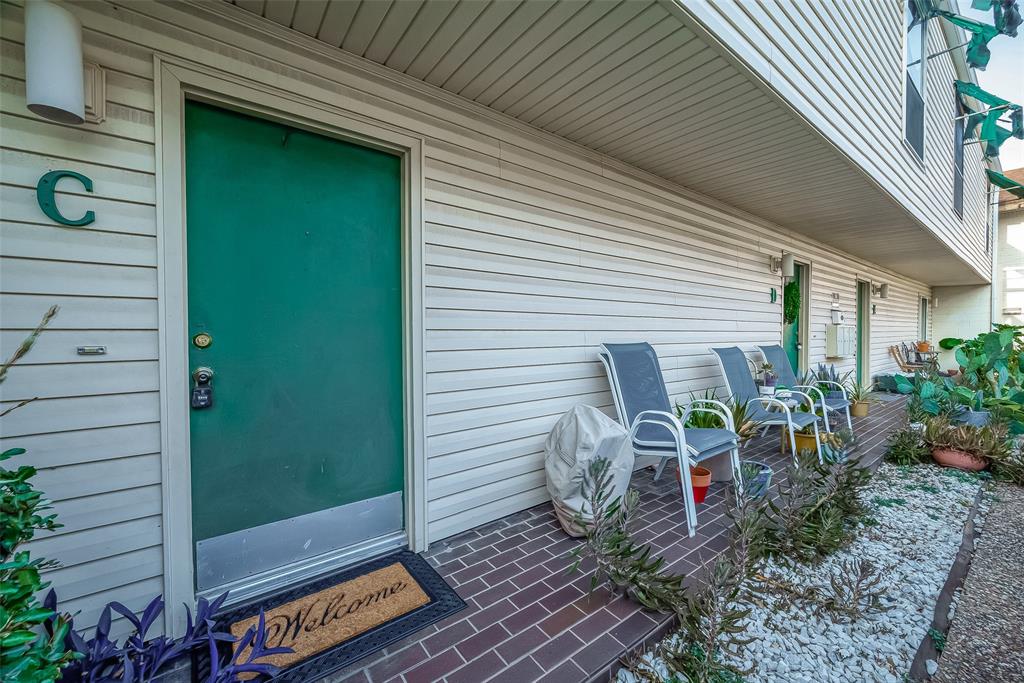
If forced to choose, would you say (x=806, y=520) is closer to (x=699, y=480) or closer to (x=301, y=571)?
(x=699, y=480)

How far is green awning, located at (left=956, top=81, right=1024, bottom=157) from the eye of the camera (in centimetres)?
743

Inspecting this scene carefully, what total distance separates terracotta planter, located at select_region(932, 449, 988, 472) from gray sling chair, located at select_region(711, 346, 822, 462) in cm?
112

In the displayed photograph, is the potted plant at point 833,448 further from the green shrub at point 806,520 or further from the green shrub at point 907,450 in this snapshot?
the green shrub at point 806,520

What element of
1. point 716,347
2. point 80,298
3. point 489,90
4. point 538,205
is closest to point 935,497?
point 716,347

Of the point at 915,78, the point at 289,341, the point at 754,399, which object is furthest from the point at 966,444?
the point at 289,341

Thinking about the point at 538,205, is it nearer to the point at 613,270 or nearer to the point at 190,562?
the point at 613,270

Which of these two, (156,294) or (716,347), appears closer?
(156,294)

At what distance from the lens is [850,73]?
3.26 meters

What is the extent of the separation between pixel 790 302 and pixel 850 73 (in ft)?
9.87

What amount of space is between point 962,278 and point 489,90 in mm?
13942

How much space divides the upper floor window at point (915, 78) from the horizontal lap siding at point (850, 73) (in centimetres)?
27

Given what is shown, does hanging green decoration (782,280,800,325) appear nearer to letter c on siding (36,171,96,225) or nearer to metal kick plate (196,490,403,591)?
metal kick plate (196,490,403,591)

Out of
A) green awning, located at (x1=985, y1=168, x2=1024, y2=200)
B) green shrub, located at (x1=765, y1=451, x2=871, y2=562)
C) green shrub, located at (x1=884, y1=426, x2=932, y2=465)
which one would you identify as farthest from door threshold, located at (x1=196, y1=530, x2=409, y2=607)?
green awning, located at (x1=985, y1=168, x2=1024, y2=200)

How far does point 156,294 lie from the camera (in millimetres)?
1631
